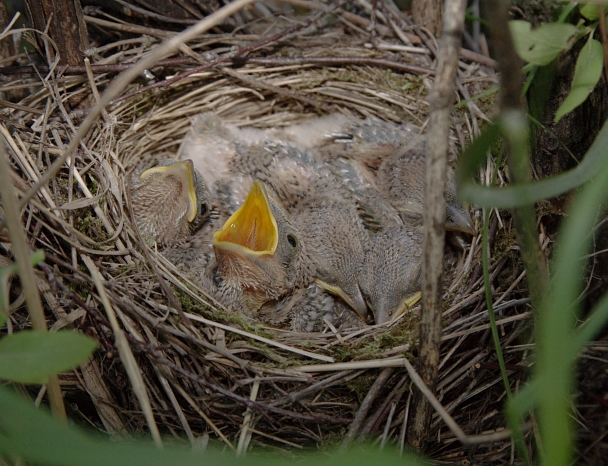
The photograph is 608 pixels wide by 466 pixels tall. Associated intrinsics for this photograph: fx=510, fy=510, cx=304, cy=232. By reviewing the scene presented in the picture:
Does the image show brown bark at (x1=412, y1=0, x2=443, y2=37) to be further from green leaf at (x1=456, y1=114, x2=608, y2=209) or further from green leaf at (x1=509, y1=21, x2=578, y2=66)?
green leaf at (x1=456, y1=114, x2=608, y2=209)

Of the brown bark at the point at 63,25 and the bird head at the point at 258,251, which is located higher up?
the brown bark at the point at 63,25

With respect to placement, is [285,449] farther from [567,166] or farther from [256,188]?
[567,166]

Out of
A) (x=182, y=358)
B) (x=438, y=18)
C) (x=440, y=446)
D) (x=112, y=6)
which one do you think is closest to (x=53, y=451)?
(x=182, y=358)

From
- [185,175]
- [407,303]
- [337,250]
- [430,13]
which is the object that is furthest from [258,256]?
[430,13]

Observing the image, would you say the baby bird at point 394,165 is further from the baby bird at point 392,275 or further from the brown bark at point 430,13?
the brown bark at point 430,13

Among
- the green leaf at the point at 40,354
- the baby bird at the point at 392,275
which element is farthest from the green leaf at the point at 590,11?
the green leaf at the point at 40,354

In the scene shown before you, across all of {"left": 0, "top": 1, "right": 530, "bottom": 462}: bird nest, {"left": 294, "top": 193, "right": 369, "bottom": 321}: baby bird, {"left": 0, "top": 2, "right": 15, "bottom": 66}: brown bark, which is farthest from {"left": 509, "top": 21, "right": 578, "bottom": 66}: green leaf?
{"left": 0, "top": 2, "right": 15, "bottom": 66}: brown bark
